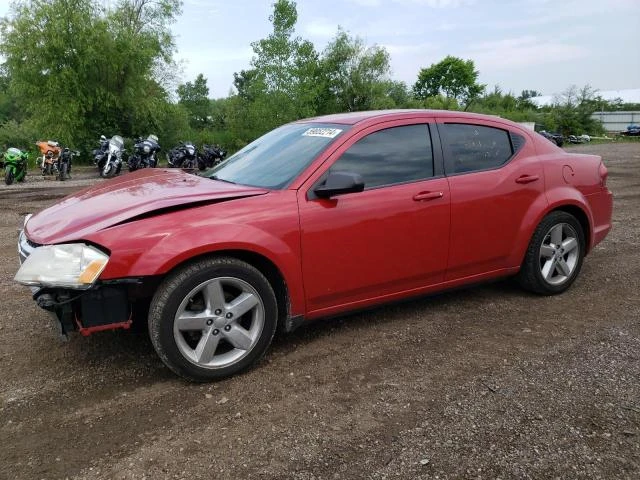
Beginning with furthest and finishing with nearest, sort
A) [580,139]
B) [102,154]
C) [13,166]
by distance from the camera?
[580,139] → [102,154] → [13,166]

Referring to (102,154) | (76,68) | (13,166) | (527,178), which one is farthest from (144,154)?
(527,178)

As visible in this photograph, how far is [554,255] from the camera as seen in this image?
14.4ft

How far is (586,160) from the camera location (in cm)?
465

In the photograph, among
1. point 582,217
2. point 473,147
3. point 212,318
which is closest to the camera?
point 212,318

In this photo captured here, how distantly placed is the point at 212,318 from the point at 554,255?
2.98 meters

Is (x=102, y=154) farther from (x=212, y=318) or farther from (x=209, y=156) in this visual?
(x=212, y=318)

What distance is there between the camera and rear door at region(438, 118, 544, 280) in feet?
12.6

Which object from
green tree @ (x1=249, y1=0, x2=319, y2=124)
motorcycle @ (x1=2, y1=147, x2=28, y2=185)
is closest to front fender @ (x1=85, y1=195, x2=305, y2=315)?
motorcycle @ (x1=2, y1=147, x2=28, y2=185)

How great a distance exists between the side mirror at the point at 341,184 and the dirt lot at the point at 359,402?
1.08 meters

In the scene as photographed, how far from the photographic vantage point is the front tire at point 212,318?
9.51 ft

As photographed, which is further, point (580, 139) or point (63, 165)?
point (580, 139)

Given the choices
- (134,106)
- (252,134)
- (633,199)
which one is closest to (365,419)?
(633,199)

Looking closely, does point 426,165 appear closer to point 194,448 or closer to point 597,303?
point 597,303

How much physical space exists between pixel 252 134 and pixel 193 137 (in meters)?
4.57
